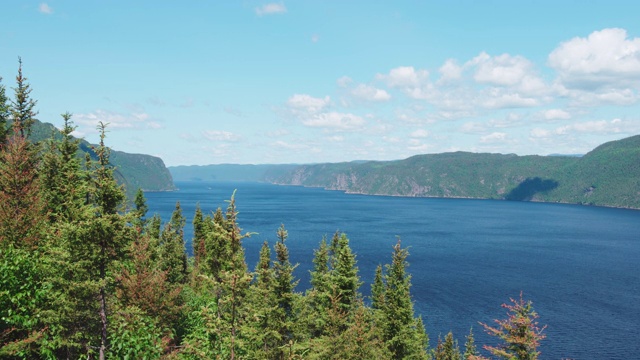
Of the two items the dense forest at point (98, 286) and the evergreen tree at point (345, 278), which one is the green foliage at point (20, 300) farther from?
the evergreen tree at point (345, 278)

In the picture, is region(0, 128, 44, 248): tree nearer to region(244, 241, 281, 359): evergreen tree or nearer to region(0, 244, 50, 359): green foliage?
region(0, 244, 50, 359): green foliage

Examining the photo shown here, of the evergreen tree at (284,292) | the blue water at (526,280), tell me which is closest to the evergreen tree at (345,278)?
the evergreen tree at (284,292)

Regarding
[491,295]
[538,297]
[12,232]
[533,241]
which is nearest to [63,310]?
[12,232]

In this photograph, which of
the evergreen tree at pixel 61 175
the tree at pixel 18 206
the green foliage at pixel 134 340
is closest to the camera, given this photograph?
the green foliage at pixel 134 340

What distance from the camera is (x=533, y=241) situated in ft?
623

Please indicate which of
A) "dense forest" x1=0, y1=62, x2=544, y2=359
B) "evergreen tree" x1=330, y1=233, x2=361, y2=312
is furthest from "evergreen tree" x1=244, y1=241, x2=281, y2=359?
"evergreen tree" x1=330, y1=233, x2=361, y2=312

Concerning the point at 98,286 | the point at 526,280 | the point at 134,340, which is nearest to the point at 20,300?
the point at 98,286

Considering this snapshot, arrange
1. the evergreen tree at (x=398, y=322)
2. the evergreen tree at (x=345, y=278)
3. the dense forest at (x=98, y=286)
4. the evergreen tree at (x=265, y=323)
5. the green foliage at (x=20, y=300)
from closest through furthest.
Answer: the green foliage at (x=20, y=300)
the dense forest at (x=98, y=286)
the evergreen tree at (x=265, y=323)
the evergreen tree at (x=398, y=322)
the evergreen tree at (x=345, y=278)

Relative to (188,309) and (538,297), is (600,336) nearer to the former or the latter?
(538,297)

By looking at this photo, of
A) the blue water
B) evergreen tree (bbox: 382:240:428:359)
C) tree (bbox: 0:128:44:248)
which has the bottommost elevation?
the blue water

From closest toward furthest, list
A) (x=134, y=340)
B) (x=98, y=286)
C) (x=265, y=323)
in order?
(x=98, y=286), (x=134, y=340), (x=265, y=323)

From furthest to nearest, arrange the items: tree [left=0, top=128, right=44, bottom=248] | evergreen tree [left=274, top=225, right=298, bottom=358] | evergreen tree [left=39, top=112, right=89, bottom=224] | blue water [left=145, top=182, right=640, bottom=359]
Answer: blue water [left=145, top=182, right=640, bottom=359] → evergreen tree [left=274, top=225, right=298, bottom=358] → evergreen tree [left=39, top=112, right=89, bottom=224] → tree [left=0, top=128, right=44, bottom=248]

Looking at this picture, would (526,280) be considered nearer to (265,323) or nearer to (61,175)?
(265,323)

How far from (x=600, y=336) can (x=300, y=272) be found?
73.7m
